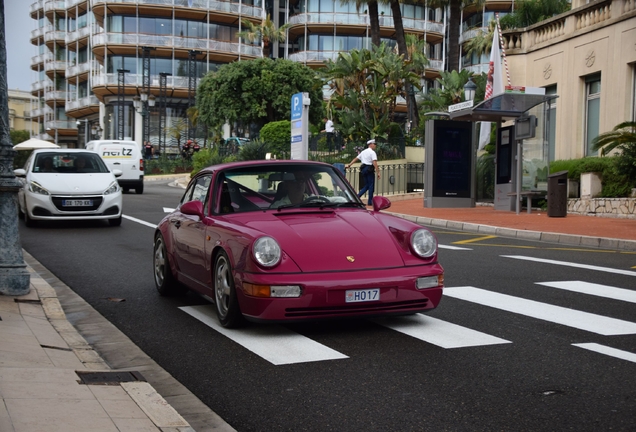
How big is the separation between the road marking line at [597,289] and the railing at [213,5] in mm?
64168

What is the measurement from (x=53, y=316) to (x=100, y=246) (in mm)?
6600

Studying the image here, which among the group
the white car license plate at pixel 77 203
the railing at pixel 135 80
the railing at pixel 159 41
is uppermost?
the railing at pixel 159 41

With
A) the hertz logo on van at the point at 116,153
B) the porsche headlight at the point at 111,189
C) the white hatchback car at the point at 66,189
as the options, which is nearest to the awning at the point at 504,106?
the porsche headlight at the point at 111,189

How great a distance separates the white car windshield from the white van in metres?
13.6

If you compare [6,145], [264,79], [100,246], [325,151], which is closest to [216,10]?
[264,79]

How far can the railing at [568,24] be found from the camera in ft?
77.4

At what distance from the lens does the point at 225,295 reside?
7.00 m

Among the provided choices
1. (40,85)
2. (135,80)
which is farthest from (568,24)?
(40,85)

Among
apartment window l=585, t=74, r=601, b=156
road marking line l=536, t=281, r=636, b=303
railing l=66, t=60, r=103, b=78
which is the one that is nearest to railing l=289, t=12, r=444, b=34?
railing l=66, t=60, r=103, b=78

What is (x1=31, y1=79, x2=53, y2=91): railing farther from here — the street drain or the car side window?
the street drain

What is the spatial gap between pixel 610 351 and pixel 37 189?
13212mm

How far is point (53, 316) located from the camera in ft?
24.5

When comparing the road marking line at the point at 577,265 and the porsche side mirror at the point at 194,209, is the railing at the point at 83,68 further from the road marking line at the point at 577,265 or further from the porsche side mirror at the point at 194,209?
the porsche side mirror at the point at 194,209

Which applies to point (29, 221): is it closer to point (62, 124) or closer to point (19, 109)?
point (62, 124)
